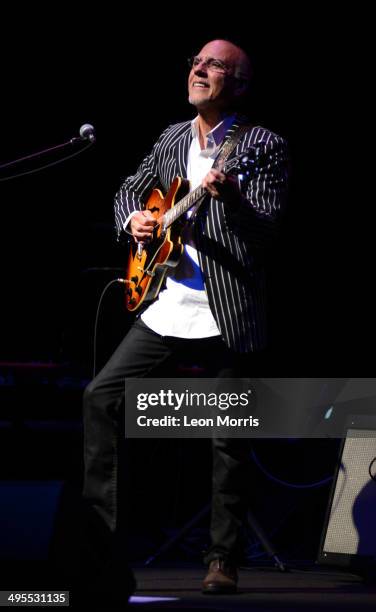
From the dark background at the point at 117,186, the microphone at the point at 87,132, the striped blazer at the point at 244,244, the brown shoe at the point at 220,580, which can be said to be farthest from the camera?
the dark background at the point at 117,186

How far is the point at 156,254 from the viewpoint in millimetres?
3242

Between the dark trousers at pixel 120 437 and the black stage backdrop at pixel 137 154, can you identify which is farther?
the black stage backdrop at pixel 137 154

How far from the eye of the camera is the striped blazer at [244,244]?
3.04 m

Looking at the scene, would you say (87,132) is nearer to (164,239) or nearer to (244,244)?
(164,239)

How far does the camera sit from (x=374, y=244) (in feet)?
17.1

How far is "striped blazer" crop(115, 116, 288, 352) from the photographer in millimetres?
3041

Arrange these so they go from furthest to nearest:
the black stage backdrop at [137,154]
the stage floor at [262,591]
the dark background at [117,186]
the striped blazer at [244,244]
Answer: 1. the black stage backdrop at [137,154]
2. the dark background at [117,186]
3. the striped blazer at [244,244]
4. the stage floor at [262,591]

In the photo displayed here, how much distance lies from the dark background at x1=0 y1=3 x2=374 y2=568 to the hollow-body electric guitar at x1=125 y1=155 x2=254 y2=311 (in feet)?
4.44

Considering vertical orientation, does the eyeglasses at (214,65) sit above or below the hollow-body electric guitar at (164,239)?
above

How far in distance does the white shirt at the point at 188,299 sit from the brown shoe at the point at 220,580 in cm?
71

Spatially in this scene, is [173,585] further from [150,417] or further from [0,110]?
[0,110]

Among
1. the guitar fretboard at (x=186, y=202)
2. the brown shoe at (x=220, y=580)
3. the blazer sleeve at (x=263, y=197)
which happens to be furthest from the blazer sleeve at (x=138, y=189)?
the brown shoe at (x=220, y=580)

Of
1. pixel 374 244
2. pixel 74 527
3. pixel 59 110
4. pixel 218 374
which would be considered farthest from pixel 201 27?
pixel 74 527

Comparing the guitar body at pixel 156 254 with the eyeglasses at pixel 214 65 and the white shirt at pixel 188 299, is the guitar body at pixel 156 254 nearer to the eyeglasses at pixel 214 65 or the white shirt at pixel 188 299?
the white shirt at pixel 188 299
